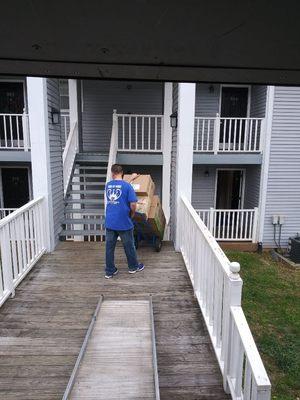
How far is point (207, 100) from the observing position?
10195 millimetres

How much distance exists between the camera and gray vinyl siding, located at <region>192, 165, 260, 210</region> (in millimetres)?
10542

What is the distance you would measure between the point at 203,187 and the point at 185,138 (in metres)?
5.55

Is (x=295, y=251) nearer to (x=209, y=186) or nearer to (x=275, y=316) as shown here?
(x=209, y=186)

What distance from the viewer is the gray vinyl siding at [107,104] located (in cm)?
988

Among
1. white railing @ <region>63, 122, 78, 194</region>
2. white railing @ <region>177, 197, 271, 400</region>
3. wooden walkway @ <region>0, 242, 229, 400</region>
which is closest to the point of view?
white railing @ <region>177, 197, 271, 400</region>

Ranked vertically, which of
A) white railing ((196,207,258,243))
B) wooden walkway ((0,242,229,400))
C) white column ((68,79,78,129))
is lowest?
white railing ((196,207,258,243))

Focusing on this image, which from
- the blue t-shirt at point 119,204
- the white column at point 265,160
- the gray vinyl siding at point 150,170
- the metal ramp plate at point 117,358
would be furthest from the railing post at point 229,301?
the gray vinyl siding at point 150,170

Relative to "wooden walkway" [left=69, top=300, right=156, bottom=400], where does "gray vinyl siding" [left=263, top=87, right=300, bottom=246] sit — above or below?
above

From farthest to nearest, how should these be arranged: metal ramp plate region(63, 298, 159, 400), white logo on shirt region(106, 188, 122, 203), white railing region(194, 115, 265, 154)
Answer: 1. white railing region(194, 115, 265, 154)
2. white logo on shirt region(106, 188, 122, 203)
3. metal ramp plate region(63, 298, 159, 400)

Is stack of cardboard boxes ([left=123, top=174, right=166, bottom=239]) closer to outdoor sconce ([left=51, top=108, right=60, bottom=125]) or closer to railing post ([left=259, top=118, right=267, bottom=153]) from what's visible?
outdoor sconce ([left=51, top=108, right=60, bottom=125])

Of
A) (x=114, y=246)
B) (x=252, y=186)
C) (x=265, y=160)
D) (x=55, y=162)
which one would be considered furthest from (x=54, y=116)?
(x=252, y=186)

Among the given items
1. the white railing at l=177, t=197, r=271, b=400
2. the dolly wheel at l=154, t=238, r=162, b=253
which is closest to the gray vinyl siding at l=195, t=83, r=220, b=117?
the dolly wheel at l=154, t=238, r=162, b=253

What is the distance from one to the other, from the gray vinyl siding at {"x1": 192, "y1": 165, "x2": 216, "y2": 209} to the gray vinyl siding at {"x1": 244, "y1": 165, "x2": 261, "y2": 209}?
45.8 inches

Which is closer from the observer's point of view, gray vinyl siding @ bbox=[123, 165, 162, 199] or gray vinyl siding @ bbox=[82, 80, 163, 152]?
gray vinyl siding @ bbox=[82, 80, 163, 152]
